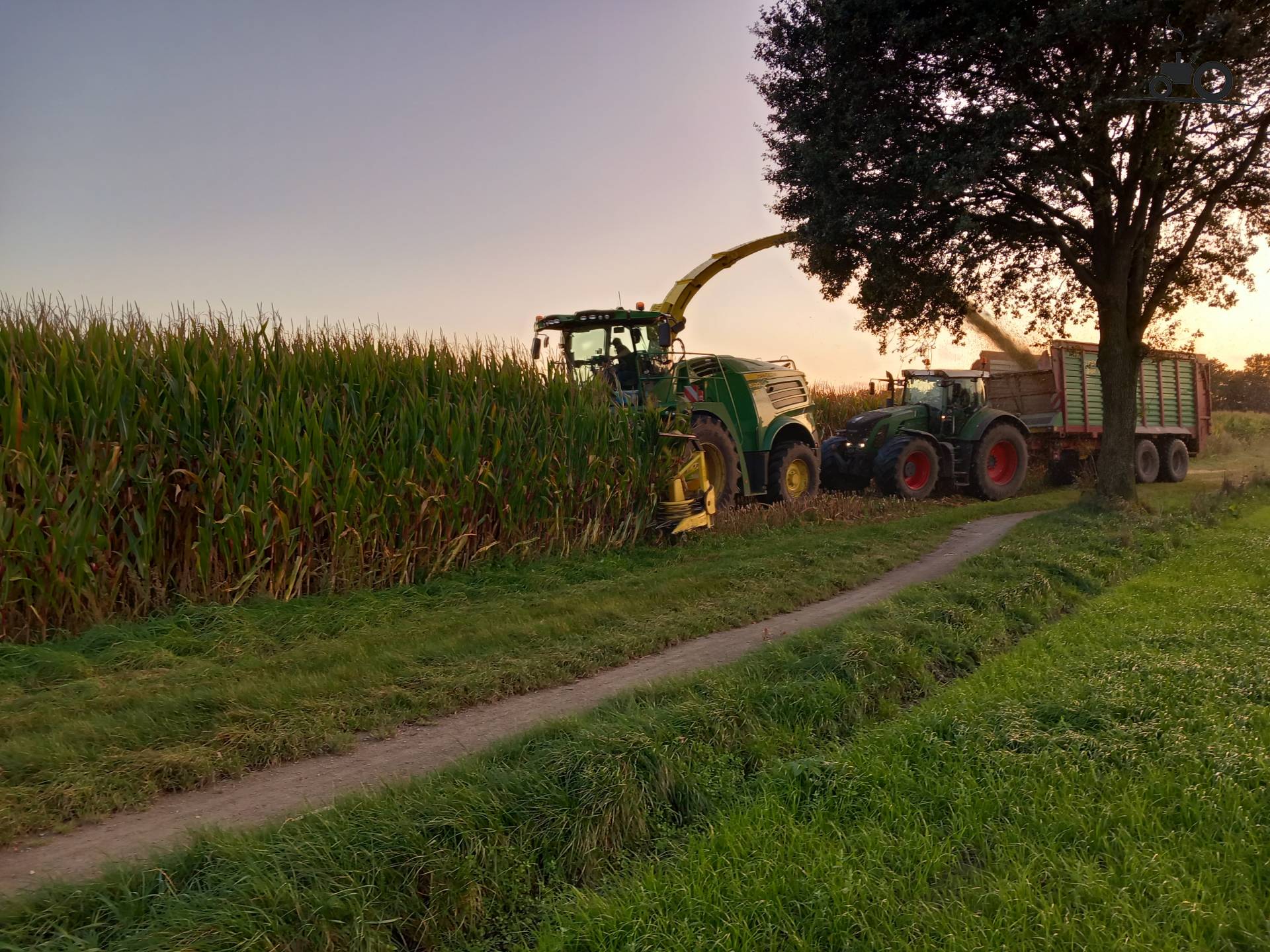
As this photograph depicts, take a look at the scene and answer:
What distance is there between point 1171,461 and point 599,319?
16.2m

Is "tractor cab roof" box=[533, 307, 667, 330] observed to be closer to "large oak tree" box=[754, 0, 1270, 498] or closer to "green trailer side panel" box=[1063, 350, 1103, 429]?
"large oak tree" box=[754, 0, 1270, 498]

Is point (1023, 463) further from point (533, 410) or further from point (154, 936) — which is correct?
point (154, 936)

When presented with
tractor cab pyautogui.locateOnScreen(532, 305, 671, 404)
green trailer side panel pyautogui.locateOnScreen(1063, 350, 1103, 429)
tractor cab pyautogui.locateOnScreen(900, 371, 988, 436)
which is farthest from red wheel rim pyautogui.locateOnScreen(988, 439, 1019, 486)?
tractor cab pyautogui.locateOnScreen(532, 305, 671, 404)

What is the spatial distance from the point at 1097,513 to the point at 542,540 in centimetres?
848

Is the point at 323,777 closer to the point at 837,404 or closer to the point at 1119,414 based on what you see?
the point at 1119,414

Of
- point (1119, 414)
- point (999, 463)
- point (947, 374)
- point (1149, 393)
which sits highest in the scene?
point (947, 374)

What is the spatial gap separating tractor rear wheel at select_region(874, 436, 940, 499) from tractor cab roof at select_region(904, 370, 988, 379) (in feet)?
7.24

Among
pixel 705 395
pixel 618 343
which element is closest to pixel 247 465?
pixel 618 343

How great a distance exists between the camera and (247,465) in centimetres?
752

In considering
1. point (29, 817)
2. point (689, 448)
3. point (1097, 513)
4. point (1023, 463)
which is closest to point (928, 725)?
point (29, 817)

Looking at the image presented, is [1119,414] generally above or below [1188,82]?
below

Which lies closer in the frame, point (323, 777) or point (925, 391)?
point (323, 777)

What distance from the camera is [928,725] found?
4.25 metres

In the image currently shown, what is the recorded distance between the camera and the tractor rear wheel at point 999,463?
57.1 ft
